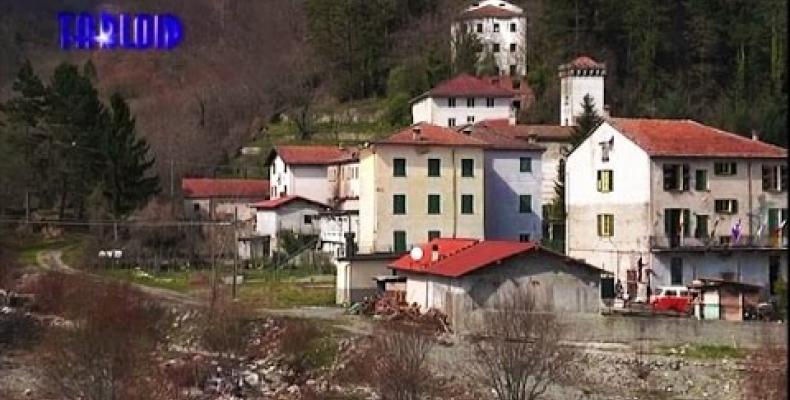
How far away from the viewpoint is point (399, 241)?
136 ft

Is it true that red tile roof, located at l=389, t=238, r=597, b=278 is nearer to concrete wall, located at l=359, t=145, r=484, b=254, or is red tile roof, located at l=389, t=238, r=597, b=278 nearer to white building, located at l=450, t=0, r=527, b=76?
concrete wall, located at l=359, t=145, r=484, b=254

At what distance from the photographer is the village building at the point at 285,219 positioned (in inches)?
1941

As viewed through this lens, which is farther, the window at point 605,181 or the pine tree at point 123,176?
the pine tree at point 123,176

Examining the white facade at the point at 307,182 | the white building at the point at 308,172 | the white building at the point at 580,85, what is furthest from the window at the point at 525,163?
the white building at the point at 580,85

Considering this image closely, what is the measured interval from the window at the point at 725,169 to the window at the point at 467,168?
8632mm

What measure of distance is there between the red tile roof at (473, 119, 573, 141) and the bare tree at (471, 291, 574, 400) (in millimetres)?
20900

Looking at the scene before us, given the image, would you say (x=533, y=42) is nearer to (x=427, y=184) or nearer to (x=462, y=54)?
(x=462, y=54)

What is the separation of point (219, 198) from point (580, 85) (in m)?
16.5

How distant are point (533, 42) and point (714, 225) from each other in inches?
1179

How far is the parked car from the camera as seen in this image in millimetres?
32906

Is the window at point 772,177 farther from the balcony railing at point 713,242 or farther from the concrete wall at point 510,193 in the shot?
the concrete wall at point 510,193

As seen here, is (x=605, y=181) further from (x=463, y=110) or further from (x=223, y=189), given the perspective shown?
(x=223, y=189)

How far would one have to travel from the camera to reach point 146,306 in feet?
112

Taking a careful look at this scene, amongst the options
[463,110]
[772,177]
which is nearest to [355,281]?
[772,177]
